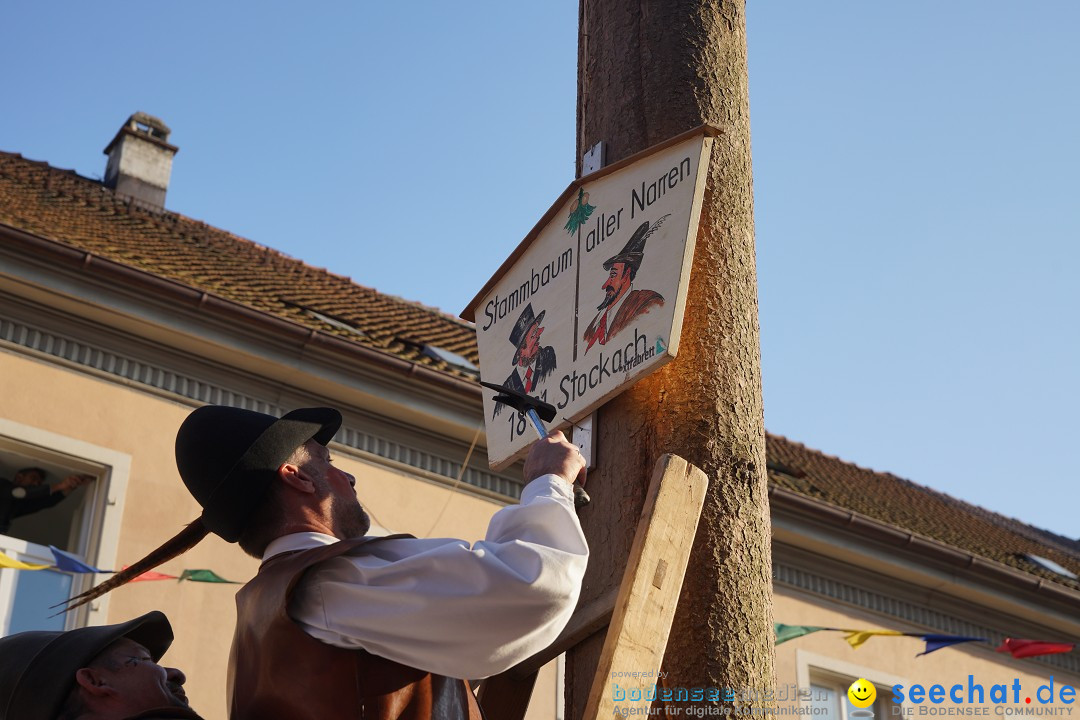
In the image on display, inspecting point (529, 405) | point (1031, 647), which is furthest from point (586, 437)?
point (1031, 647)

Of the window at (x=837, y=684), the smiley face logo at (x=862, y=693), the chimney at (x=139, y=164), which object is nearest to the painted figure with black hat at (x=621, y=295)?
the smiley face logo at (x=862, y=693)

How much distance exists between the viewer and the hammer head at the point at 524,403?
308 centimetres

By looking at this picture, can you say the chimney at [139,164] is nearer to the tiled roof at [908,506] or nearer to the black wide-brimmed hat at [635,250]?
the tiled roof at [908,506]

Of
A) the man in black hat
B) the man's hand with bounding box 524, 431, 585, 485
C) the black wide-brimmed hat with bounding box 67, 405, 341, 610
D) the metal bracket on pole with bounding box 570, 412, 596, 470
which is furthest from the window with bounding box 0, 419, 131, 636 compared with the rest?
the man's hand with bounding box 524, 431, 585, 485

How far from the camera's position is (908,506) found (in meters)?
15.5

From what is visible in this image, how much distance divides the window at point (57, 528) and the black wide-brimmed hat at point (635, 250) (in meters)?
6.32

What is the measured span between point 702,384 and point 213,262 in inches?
362

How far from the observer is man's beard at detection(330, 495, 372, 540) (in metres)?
2.97

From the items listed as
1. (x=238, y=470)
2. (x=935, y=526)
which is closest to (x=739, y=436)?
(x=238, y=470)

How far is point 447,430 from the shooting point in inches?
415

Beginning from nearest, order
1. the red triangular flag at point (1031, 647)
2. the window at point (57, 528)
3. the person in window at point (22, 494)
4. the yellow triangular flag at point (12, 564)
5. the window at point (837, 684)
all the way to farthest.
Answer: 1. the yellow triangular flag at point (12, 564)
2. the window at point (57, 528)
3. the person in window at point (22, 494)
4. the red triangular flag at point (1031, 647)
5. the window at point (837, 684)

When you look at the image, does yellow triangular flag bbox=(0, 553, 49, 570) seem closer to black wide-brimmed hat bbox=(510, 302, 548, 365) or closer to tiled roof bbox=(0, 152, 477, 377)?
tiled roof bbox=(0, 152, 477, 377)

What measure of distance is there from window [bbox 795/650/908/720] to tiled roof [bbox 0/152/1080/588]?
1.49m

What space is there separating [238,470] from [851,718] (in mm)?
9989
